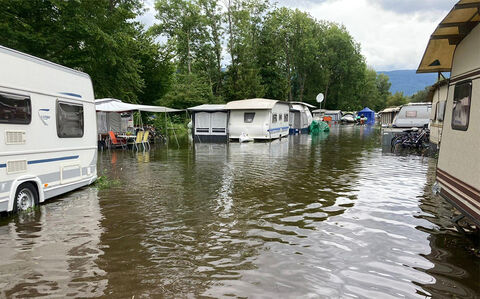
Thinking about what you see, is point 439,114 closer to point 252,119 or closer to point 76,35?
point 252,119

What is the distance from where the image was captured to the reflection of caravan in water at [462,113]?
473 centimetres

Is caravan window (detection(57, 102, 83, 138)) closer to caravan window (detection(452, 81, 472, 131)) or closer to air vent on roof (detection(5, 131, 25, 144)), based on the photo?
air vent on roof (detection(5, 131, 25, 144))

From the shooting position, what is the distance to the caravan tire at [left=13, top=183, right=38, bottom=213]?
632 cm

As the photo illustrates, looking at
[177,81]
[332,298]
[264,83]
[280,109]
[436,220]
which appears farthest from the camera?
[264,83]

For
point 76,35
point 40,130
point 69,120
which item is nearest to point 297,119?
point 76,35

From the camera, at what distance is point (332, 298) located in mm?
3596

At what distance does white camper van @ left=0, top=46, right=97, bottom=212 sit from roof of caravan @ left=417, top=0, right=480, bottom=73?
7255 mm

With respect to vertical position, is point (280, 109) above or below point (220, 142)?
above

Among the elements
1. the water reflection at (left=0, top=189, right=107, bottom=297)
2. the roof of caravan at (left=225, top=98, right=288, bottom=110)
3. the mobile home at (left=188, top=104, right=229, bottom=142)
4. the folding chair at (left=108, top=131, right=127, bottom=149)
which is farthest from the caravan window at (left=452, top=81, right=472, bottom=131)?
the mobile home at (left=188, top=104, right=229, bottom=142)

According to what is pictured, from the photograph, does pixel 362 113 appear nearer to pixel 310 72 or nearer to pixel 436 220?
pixel 310 72

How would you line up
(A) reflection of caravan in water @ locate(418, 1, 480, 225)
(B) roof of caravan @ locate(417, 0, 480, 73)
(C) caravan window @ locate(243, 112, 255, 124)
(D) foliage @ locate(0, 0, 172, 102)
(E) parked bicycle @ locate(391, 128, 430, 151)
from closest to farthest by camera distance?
(A) reflection of caravan in water @ locate(418, 1, 480, 225) → (B) roof of caravan @ locate(417, 0, 480, 73) → (D) foliage @ locate(0, 0, 172, 102) → (E) parked bicycle @ locate(391, 128, 430, 151) → (C) caravan window @ locate(243, 112, 255, 124)

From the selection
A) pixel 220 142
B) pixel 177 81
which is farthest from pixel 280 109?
pixel 177 81

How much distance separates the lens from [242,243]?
5168mm

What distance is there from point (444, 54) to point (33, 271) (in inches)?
308
